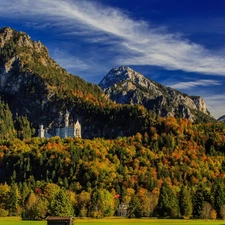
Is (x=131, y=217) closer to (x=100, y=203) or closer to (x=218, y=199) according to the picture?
(x=100, y=203)

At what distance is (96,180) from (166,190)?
50.0 metres

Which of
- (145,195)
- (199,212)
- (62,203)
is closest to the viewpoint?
(62,203)

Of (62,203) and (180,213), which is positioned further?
(180,213)

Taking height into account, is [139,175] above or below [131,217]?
above

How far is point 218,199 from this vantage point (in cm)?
14838

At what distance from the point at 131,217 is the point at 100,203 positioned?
11337 mm

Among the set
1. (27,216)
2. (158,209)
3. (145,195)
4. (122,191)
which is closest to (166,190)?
(158,209)

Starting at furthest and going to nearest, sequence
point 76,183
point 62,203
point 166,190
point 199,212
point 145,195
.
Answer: point 76,183 → point 145,195 → point 166,190 → point 199,212 → point 62,203

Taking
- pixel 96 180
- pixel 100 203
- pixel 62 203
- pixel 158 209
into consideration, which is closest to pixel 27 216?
pixel 62 203

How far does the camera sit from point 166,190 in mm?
153125

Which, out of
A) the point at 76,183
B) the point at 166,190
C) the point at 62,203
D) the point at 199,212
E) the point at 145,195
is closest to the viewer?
the point at 62,203

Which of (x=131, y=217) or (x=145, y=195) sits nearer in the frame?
(x=131, y=217)

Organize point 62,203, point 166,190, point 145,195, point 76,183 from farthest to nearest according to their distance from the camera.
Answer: point 76,183 → point 145,195 → point 166,190 → point 62,203

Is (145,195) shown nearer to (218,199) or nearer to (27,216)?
(218,199)
